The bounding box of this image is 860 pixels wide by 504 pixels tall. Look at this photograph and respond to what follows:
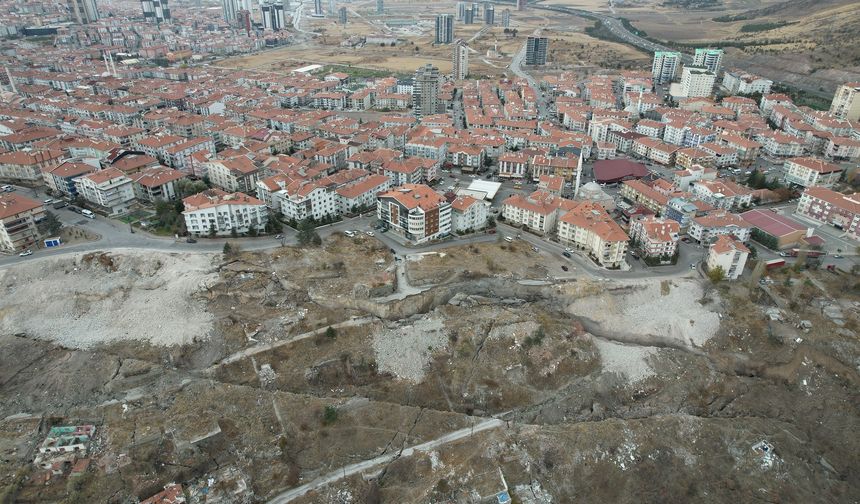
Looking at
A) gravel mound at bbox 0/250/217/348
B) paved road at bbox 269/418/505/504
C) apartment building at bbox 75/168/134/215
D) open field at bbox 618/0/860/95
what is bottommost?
paved road at bbox 269/418/505/504

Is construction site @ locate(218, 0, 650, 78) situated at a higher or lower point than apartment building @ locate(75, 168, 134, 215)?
lower

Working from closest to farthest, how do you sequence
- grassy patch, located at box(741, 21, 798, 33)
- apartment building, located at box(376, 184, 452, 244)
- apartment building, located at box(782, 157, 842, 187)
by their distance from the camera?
apartment building, located at box(376, 184, 452, 244) → apartment building, located at box(782, 157, 842, 187) → grassy patch, located at box(741, 21, 798, 33)

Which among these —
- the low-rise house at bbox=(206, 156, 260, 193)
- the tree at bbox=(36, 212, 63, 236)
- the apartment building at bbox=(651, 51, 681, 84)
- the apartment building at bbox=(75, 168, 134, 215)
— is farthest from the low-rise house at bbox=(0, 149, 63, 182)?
the apartment building at bbox=(651, 51, 681, 84)

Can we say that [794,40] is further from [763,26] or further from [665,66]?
[665,66]

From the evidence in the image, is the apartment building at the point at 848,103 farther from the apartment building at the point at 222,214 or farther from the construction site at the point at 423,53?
the apartment building at the point at 222,214

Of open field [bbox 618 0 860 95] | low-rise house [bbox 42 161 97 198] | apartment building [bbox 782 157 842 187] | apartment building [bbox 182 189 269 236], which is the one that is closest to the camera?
apartment building [bbox 182 189 269 236]

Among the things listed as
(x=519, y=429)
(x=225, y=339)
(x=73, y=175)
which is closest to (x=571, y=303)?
(x=519, y=429)

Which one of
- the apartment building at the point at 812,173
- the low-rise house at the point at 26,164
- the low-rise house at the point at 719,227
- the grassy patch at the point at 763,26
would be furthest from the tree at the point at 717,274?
the grassy patch at the point at 763,26

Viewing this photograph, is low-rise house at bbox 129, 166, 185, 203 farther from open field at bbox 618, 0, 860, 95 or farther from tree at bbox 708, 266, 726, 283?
open field at bbox 618, 0, 860, 95

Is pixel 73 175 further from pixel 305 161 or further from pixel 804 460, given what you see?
Result: pixel 804 460
